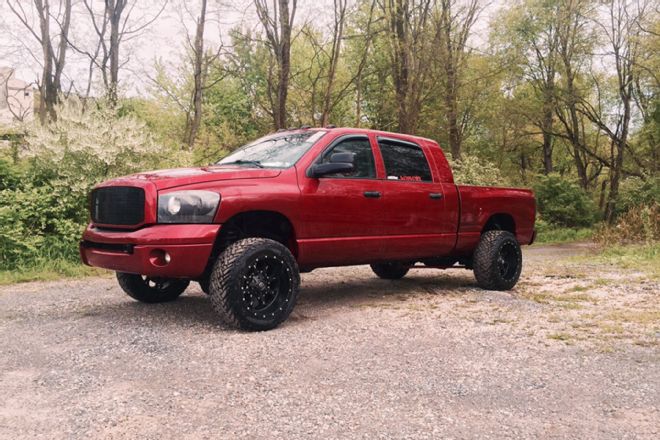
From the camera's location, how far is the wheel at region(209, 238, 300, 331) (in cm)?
448

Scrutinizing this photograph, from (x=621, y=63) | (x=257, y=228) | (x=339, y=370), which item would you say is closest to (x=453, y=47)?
(x=621, y=63)

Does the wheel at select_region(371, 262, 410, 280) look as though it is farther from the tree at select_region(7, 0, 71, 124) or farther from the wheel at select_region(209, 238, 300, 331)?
the tree at select_region(7, 0, 71, 124)

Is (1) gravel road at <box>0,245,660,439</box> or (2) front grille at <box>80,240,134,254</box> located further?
(2) front grille at <box>80,240,134,254</box>

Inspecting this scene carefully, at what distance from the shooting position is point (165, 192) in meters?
4.52

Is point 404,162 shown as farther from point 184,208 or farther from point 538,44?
point 538,44

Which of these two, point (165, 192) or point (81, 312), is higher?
point (165, 192)

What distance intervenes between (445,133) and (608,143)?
16.8m

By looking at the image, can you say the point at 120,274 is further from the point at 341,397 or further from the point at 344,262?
the point at 341,397

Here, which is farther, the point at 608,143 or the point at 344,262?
the point at 608,143

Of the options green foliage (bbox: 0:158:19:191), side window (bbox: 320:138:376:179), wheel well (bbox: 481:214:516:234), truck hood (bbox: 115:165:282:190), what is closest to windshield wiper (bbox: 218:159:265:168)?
truck hood (bbox: 115:165:282:190)

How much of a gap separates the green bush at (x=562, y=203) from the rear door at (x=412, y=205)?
16737 mm

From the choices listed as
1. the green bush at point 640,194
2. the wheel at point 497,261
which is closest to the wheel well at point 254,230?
the wheel at point 497,261

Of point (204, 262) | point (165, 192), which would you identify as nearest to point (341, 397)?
point (204, 262)

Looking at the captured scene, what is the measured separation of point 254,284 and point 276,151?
1657 mm
